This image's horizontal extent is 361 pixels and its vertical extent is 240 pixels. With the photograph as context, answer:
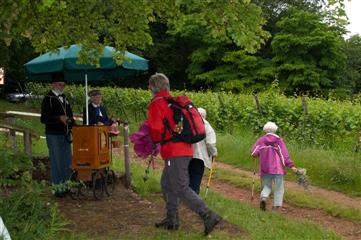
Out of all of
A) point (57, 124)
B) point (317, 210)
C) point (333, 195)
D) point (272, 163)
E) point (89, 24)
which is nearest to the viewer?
point (89, 24)

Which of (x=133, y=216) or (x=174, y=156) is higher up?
(x=174, y=156)

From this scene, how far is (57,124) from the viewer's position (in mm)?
8344

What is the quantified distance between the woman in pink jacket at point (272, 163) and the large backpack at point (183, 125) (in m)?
2.57

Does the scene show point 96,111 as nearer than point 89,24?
No

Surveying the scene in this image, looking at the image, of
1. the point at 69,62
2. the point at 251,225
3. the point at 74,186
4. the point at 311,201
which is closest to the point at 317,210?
the point at 311,201

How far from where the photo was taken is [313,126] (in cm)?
1492

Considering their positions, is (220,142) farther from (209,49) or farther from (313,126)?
(209,49)

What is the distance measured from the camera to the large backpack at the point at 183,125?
651cm

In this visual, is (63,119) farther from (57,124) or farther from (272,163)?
(272,163)

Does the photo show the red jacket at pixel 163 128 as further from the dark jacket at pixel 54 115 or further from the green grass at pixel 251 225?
the dark jacket at pixel 54 115

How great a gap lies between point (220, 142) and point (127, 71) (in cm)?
598

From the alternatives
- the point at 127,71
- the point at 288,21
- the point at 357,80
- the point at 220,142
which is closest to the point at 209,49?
the point at 288,21

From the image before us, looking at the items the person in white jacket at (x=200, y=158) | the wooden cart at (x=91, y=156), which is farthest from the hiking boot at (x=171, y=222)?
the wooden cart at (x=91, y=156)

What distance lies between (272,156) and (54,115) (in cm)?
340
